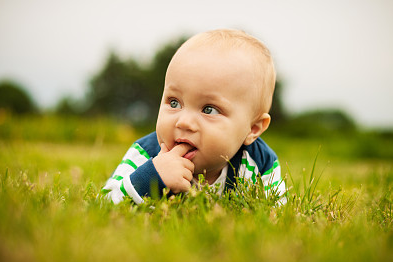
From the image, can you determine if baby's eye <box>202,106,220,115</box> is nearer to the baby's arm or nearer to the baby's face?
the baby's face

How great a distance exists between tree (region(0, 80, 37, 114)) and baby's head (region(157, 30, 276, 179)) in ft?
42.3

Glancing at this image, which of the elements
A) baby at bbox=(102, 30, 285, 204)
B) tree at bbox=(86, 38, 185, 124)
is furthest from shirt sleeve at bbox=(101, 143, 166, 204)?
tree at bbox=(86, 38, 185, 124)

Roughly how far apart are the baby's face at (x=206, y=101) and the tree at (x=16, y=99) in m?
12.9

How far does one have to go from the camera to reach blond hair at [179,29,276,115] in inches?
83.9

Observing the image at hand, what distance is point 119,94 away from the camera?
14.3m

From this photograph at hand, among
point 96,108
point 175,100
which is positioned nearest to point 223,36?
point 175,100

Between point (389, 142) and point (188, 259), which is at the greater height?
point (188, 259)

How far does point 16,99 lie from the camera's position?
44.2ft

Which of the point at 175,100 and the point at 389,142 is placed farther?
the point at 389,142

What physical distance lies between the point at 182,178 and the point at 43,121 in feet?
28.0

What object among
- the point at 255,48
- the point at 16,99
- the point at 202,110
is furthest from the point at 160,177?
the point at 16,99

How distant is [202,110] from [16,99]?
538 inches

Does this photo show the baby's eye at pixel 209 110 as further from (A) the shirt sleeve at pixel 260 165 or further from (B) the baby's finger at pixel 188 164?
(A) the shirt sleeve at pixel 260 165

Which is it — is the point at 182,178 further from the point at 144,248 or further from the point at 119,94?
the point at 119,94
